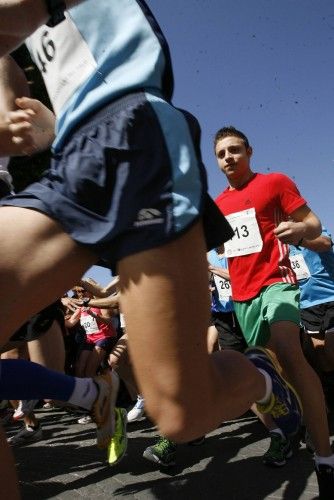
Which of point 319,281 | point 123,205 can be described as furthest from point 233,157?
point 123,205

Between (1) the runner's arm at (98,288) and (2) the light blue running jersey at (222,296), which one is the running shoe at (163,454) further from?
(1) the runner's arm at (98,288)

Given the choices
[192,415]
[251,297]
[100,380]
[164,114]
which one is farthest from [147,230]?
[251,297]

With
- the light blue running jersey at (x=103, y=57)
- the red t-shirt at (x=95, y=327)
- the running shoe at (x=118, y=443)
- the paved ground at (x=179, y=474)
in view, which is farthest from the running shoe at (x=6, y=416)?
the light blue running jersey at (x=103, y=57)

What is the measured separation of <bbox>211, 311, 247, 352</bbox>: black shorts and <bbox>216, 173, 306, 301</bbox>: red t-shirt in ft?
5.26

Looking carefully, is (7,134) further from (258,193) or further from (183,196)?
(258,193)

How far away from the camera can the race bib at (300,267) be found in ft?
13.9

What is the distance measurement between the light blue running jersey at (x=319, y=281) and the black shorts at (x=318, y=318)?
0.05 meters

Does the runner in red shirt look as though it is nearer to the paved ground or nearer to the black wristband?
the paved ground

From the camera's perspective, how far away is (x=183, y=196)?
124 centimetres

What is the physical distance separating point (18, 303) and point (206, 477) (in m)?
1.66

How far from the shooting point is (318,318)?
13.2 ft

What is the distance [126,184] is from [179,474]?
188 centimetres

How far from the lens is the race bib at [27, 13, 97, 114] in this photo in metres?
1.32

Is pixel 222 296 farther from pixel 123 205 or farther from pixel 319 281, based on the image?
pixel 123 205
